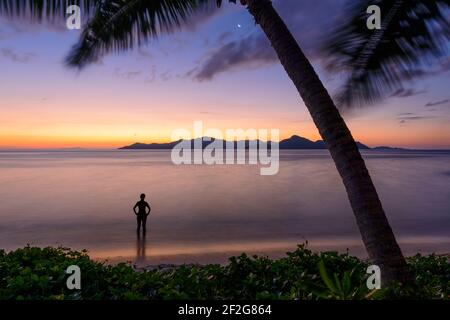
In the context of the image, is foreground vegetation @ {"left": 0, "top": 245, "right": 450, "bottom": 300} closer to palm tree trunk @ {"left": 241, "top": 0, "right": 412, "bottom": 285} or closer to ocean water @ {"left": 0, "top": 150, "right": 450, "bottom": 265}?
palm tree trunk @ {"left": 241, "top": 0, "right": 412, "bottom": 285}

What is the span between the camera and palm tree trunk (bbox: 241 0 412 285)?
4.02 metres

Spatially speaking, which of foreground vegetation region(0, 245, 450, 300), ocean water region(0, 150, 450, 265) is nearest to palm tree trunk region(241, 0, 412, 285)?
foreground vegetation region(0, 245, 450, 300)

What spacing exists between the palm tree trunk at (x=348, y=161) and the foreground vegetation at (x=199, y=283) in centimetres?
28

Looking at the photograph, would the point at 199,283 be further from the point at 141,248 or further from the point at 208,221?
the point at 208,221

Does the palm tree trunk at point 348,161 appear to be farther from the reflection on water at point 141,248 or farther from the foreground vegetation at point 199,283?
the reflection on water at point 141,248

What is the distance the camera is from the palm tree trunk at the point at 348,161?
13.2 feet

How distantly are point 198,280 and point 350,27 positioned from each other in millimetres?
3954

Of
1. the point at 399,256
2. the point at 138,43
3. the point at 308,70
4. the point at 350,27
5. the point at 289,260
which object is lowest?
the point at 289,260

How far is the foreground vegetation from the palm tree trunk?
0.28 m

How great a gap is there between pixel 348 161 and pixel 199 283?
6.97 feet

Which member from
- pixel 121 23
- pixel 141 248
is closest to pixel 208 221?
pixel 141 248

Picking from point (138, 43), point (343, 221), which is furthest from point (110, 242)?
point (343, 221)
